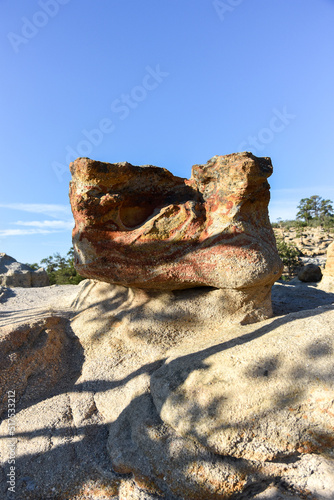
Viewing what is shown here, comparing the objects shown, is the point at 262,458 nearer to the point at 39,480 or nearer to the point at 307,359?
the point at 307,359

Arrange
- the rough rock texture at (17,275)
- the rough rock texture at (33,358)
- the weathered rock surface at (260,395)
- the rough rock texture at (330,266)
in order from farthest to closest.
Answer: the rough rock texture at (17,275), the rough rock texture at (330,266), the rough rock texture at (33,358), the weathered rock surface at (260,395)

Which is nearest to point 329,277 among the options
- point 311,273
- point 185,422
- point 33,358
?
point 311,273

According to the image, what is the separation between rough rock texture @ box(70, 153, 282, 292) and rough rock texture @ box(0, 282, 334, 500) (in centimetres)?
45

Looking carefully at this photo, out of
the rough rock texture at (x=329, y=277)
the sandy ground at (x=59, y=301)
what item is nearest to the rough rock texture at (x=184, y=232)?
the sandy ground at (x=59, y=301)

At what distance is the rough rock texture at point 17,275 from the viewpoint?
711cm

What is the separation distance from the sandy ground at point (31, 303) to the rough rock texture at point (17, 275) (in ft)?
5.54

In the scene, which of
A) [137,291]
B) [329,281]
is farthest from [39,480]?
[329,281]

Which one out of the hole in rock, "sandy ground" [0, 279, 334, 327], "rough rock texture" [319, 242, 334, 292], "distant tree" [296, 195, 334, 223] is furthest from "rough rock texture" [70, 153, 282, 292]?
"distant tree" [296, 195, 334, 223]

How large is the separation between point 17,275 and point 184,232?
18.5 ft

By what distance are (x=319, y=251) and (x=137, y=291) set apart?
1722 cm

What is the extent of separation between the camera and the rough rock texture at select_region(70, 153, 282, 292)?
2.62 meters

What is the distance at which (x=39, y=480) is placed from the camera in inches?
77.5

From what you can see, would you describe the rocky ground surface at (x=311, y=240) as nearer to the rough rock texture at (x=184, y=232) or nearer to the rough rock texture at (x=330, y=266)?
the rough rock texture at (x=330, y=266)

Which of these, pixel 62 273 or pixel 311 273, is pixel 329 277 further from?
pixel 62 273
